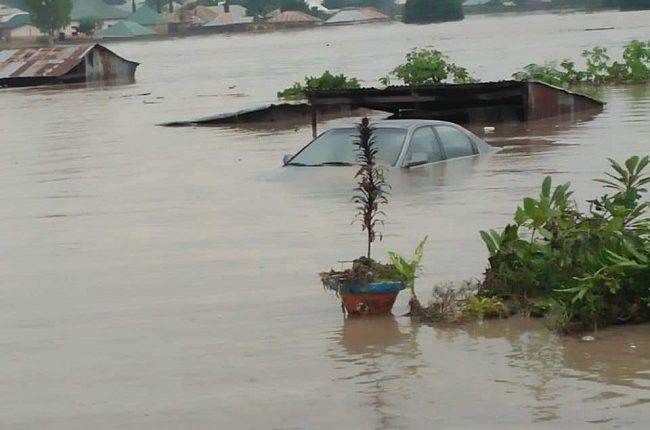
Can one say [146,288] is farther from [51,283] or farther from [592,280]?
[592,280]

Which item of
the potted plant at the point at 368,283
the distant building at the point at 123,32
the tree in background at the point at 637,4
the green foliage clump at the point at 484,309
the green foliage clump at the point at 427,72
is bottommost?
the green foliage clump at the point at 484,309

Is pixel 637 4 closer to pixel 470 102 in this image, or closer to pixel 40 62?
pixel 40 62

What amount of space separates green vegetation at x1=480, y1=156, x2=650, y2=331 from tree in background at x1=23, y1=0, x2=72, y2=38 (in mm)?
169351

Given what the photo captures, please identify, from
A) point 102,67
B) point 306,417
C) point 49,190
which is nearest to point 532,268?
point 306,417

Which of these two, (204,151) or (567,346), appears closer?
(567,346)

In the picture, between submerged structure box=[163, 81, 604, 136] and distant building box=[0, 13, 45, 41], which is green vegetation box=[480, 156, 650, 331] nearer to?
submerged structure box=[163, 81, 604, 136]

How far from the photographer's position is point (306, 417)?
24.4 ft

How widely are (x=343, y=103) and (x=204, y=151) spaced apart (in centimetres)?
583

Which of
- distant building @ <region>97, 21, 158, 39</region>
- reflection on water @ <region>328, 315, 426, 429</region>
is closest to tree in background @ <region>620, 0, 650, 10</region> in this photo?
distant building @ <region>97, 21, 158, 39</region>

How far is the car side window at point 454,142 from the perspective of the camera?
18656 millimetres

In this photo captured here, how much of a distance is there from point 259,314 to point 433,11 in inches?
7045

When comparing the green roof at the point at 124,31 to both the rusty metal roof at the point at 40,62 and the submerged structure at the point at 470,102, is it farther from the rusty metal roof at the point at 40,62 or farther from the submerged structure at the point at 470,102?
the submerged structure at the point at 470,102

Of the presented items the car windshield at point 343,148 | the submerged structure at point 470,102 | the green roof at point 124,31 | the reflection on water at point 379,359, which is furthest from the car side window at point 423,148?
the green roof at point 124,31

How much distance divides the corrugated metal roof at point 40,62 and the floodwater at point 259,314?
124ft
